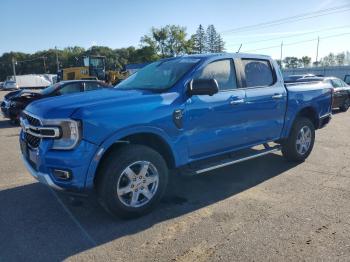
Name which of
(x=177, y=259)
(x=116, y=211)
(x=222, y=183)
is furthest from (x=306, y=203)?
(x=116, y=211)

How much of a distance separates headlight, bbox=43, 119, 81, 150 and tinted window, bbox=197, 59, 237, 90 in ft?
6.43

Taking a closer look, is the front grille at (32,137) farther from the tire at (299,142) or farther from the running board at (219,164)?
the tire at (299,142)

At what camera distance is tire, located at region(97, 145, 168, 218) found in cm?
404

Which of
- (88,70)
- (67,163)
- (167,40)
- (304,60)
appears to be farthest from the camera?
(304,60)

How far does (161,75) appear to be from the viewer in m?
5.27

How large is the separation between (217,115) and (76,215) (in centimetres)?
223

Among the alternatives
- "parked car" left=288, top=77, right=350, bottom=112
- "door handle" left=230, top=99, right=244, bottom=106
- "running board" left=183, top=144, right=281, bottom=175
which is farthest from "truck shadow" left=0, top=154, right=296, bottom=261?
"parked car" left=288, top=77, right=350, bottom=112

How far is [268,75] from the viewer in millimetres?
6137

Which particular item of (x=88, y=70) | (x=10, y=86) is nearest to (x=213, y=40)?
(x=10, y=86)

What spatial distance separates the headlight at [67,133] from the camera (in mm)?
3803

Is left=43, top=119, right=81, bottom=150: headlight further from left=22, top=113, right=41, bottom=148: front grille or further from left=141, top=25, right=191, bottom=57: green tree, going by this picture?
left=141, top=25, right=191, bottom=57: green tree

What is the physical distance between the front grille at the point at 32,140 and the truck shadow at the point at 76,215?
0.90 meters

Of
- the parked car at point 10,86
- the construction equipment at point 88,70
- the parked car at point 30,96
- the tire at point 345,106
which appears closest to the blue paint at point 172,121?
the parked car at point 30,96

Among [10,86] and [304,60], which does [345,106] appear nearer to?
[10,86]
